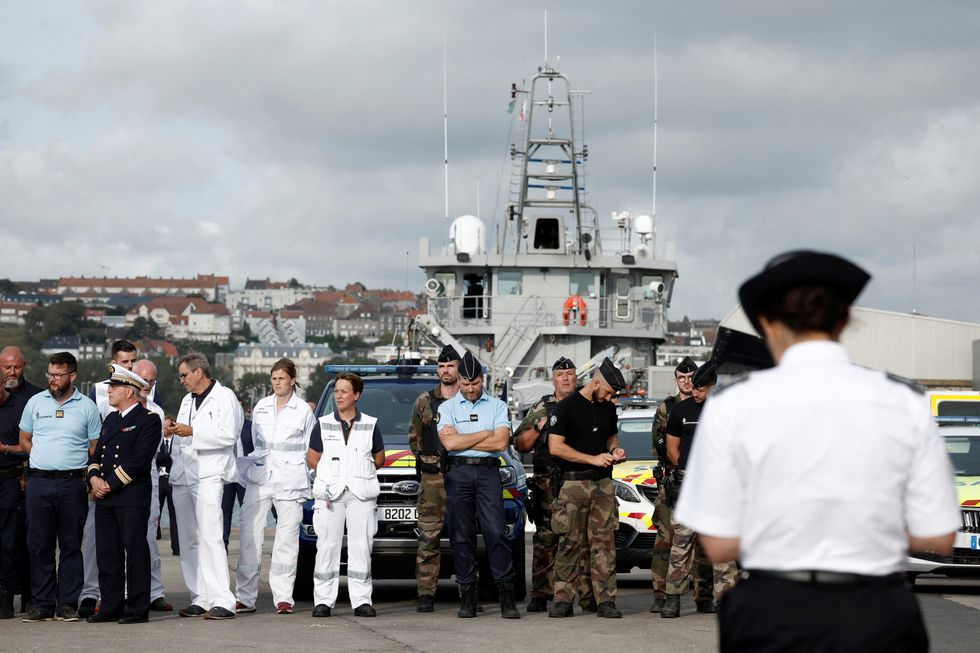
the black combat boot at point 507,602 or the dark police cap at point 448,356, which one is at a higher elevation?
the dark police cap at point 448,356

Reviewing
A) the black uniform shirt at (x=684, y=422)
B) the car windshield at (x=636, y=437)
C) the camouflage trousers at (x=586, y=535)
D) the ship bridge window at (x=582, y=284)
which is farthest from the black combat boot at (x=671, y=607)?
the ship bridge window at (x=582, y=284)

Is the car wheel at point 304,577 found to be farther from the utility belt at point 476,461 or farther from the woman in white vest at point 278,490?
the utility belt at point 476,461

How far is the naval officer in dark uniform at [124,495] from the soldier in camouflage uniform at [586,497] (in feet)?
9.70

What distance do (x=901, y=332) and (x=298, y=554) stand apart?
39032 mm

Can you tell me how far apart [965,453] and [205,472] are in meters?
7.36

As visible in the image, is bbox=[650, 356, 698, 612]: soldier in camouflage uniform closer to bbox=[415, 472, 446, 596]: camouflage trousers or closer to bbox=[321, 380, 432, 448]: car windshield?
bbox=[415, 472, 446, 596]: camouflage trousers

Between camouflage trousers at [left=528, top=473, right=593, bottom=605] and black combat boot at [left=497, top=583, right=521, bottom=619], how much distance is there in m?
0.53

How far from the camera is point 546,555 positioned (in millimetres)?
11875

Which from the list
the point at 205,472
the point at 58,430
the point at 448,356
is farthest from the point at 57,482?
the point at 448,356

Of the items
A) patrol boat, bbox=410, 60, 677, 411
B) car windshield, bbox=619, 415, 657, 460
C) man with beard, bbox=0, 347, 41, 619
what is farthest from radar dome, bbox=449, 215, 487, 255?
man with beard, bbox=0, 347, 41, 619

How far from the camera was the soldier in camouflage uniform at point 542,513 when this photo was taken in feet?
38.7

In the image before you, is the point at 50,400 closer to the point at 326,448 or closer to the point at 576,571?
the point at 326,448

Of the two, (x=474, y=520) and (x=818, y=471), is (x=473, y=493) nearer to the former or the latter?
(x=474, y=520)

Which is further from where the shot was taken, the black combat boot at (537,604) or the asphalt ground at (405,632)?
the black combat boot at (537,604)
